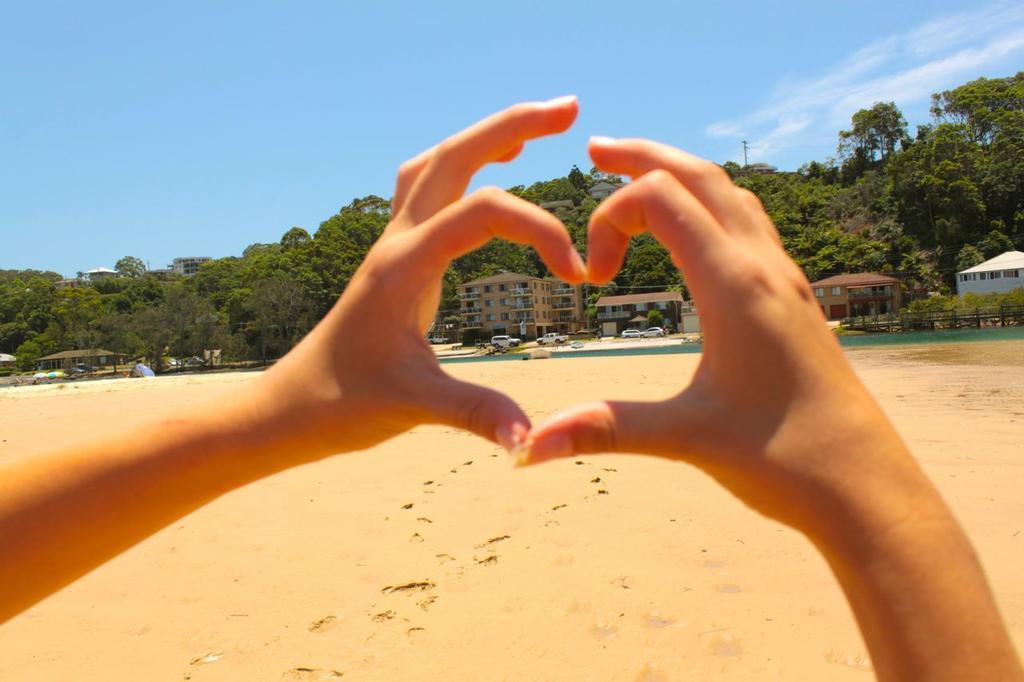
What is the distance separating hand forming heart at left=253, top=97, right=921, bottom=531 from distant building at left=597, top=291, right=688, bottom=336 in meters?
59.1

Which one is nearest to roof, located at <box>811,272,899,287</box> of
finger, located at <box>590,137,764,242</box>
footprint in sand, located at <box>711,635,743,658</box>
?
footprint in sand, located at <box>711,635,743,658</box>

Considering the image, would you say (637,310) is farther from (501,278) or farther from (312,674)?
(312,674)

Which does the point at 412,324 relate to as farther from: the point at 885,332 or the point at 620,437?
the point at 885,332

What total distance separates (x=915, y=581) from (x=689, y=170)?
701 mm

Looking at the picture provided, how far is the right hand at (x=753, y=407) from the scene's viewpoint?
922 millimetres

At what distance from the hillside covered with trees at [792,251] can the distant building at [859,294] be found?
8.62 ft

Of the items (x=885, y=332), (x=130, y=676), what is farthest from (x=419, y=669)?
(x=885, y=332)

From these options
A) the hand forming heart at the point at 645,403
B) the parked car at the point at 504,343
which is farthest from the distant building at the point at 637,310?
the hand forming heart at the point at 645,403

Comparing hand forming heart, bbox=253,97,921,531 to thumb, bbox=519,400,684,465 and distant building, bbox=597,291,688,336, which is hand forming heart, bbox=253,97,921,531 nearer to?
thumb, bbox=519,400,684,465

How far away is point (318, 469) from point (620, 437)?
5420 mm

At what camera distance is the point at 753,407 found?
0.94 m

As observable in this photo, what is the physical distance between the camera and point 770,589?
2.91 metres

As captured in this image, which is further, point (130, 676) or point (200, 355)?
point (200, 355)

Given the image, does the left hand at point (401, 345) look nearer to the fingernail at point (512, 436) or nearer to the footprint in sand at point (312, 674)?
the fingernail at point (512, 436)
